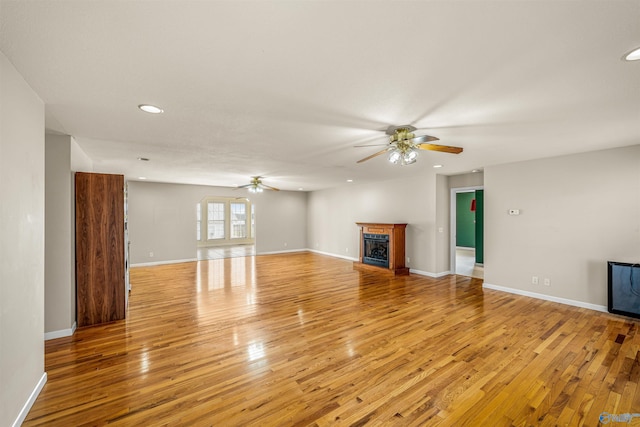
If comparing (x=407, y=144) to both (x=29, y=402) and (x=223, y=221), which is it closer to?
(x=29, y=402)

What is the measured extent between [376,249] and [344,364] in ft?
15.2

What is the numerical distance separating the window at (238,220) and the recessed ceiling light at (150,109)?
10556mm

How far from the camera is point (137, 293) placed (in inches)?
193

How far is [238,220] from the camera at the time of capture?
12977mm

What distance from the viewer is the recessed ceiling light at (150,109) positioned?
2385 mm

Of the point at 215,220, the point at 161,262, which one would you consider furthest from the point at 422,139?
the point at 215,220

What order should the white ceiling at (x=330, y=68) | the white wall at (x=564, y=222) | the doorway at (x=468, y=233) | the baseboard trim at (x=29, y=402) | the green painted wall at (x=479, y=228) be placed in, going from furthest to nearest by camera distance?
the green painted wall at (x=479, y=228) → the doorway at (x=468, y=233) → the white wall at (x=564, y=222) → the baseboard trim at (x=29, y=402) → the white ceiling at (x=330, y=68)

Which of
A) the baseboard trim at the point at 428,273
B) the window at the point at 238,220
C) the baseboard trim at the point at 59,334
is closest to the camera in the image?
the baseboard trim at the point at 59,334

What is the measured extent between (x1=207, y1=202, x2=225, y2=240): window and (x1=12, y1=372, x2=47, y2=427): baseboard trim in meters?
10.1

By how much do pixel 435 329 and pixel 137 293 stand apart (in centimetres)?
505

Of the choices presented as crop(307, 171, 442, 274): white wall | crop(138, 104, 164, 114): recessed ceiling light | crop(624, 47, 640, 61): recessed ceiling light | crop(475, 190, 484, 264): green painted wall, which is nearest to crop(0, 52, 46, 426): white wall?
crop(138, 104, 164, 114): recessed ceiling light

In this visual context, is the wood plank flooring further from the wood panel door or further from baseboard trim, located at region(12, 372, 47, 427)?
the wood panel door

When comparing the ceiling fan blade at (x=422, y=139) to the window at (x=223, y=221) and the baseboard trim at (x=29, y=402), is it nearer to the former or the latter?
the baseboard trim at (x=29, y=402)

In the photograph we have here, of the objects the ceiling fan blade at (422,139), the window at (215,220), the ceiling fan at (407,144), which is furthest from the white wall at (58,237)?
the window at (215,220)
